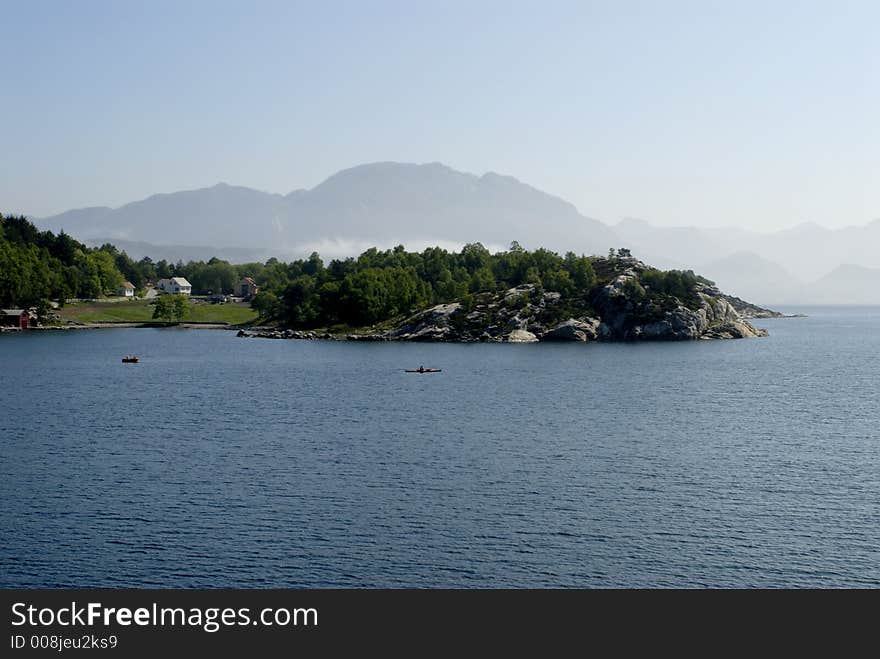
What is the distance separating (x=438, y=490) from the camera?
8656 cm

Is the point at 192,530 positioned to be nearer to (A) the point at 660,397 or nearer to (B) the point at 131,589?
(B) the point at 131,589

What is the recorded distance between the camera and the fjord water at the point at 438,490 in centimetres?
6544

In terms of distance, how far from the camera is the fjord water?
215 feet

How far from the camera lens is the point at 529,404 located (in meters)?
146

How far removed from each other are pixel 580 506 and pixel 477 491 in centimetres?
1051

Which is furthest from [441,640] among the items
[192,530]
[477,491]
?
[477,491]

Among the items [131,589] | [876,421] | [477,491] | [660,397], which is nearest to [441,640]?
[131,589]

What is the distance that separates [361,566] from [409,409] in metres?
75.0

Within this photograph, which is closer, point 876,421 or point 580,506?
point 580,506

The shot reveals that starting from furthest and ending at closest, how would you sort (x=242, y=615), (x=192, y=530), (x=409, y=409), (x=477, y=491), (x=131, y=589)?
1. (x=409, y=409)
2. (x=477, y=491)
3. (x=192, y=530)
4. (x=131, y=589)
5. (x=242, y=615)

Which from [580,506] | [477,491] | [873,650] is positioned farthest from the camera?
[477,491]

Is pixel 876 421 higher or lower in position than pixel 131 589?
higher

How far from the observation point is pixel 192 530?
7344cm

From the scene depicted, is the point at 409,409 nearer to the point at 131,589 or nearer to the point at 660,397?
the point at 660,397
